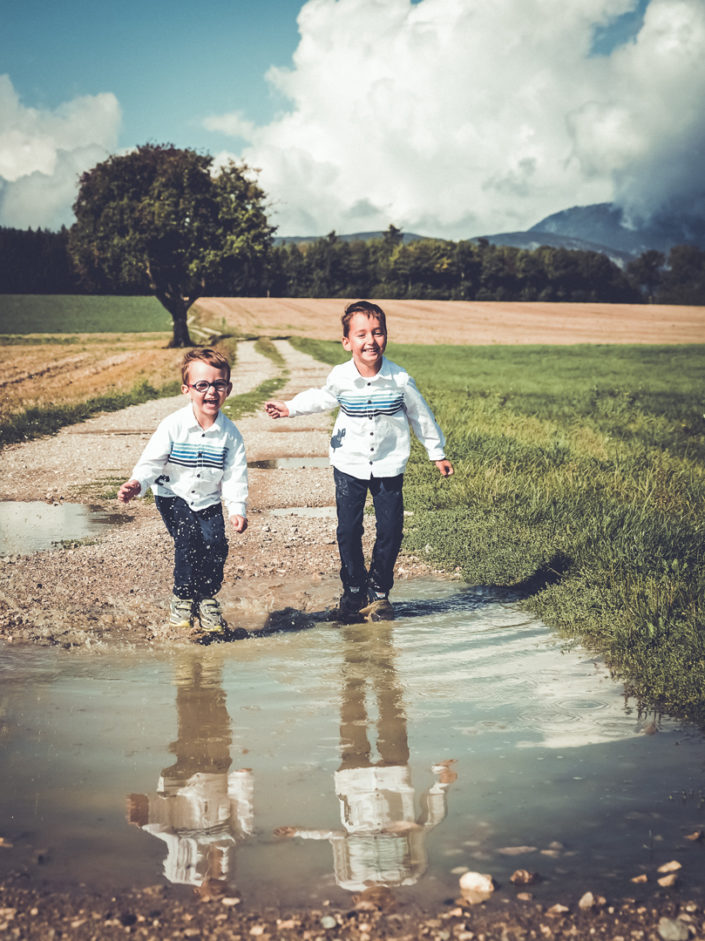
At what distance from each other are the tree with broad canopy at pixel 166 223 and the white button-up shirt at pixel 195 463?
3951 centimetres

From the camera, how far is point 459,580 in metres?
6.11

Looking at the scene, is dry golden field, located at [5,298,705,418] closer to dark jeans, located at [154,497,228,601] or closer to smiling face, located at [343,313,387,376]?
dark jeans, located at [154,497,228,601]

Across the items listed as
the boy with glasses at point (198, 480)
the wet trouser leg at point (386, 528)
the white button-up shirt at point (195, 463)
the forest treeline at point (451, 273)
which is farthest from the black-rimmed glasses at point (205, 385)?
the forest treeline at point (451, 273)

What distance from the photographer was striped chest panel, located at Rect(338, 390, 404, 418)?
5.28 metres

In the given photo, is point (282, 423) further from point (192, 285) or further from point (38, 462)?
point (192, 285)

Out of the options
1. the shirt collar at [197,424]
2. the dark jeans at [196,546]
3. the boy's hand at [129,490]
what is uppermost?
the shirt collar at [197,424]

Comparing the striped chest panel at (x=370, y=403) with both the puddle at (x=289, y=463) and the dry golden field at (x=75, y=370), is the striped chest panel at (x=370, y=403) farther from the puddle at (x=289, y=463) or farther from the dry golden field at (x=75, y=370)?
the dry golden field at (x=75, y=370)

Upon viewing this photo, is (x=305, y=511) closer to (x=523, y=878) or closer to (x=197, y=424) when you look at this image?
(x=197, y=424)

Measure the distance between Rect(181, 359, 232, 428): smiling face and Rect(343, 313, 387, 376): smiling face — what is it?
2.47ft

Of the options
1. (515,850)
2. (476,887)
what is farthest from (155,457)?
(476,887)

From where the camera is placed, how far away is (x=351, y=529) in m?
5.46

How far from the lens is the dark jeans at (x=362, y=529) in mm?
5383

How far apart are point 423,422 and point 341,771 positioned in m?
2.66

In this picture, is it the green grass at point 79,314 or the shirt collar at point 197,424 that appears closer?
the shirt collar at point 197,424
